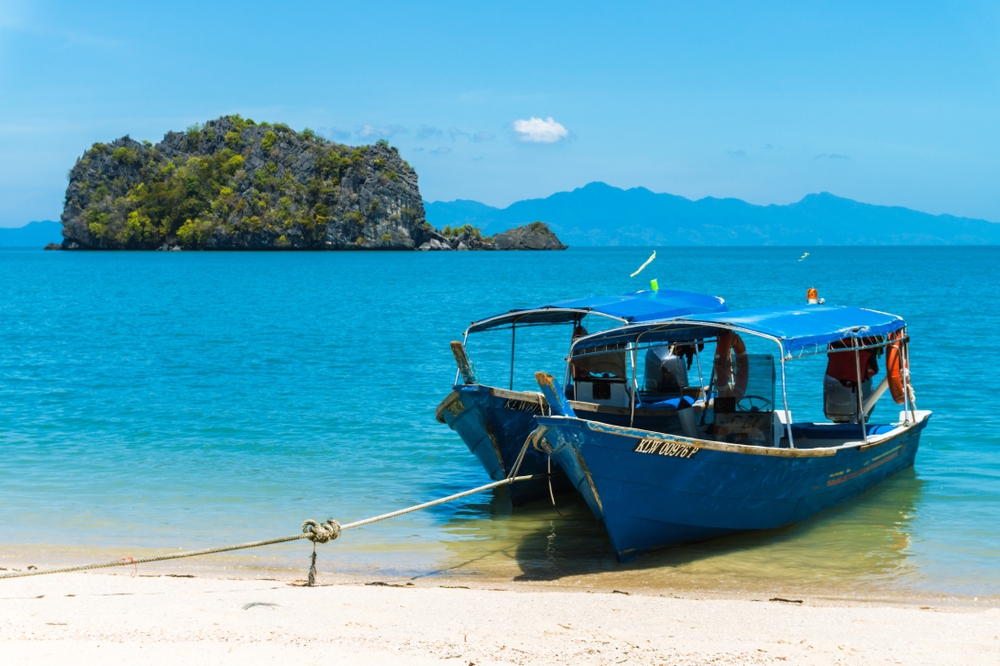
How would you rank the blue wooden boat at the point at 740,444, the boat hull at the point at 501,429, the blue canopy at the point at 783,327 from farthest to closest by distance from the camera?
the boat hull at the point at 501,429 < the blue canopy at the point at 783,327 < the blue wooden boat at the point at 740,444

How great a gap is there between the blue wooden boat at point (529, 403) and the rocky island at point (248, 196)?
146 meters

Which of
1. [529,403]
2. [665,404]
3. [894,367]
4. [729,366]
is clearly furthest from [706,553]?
[894,367]

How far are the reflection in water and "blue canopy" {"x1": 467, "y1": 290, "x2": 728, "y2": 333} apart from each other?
8.74ft

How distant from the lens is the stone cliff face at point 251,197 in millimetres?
157625

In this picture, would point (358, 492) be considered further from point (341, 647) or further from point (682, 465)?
point (341, 647)

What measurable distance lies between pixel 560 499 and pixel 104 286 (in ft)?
220

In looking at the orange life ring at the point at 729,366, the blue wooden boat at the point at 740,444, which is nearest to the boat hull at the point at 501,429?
the blue wooden boat at the point at 740,444

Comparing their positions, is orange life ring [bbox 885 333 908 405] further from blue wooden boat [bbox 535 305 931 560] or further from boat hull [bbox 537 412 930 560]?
boat hull [bbox 537 412 930 560]

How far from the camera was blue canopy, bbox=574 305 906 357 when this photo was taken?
35.9ft

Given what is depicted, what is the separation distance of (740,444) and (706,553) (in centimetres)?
135

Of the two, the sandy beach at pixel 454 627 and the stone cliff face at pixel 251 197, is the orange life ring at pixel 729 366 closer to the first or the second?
the sandy beach at pixel 454 627

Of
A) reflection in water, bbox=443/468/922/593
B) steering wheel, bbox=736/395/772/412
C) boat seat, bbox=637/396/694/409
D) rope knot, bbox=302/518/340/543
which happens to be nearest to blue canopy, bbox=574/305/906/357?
boat seat, bbox=637/396/694/409

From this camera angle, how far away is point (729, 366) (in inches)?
511

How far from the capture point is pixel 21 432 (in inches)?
720
